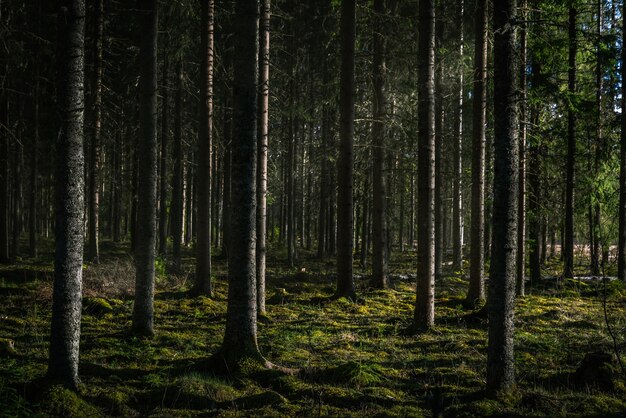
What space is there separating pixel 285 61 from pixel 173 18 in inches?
345

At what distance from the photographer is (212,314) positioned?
Answer: 39.3 feet

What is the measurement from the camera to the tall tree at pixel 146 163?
912 cm

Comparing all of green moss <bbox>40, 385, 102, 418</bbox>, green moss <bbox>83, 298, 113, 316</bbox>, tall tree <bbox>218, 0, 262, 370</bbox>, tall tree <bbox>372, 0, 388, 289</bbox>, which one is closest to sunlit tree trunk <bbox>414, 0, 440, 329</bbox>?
tall tree <bbox>372, 0, 388, 289</bbox>

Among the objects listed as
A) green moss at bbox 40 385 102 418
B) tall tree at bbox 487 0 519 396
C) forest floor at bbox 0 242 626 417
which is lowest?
forest floor at bbox 0 242 626 417

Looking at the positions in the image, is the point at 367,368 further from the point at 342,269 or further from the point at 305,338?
the point at 342,269

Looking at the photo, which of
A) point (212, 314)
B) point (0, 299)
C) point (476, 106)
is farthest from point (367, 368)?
point (0, 299)

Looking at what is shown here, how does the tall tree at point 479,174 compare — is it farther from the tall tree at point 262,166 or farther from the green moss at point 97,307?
the green moss at point 97,307

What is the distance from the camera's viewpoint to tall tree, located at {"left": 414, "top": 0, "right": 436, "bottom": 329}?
408 inches

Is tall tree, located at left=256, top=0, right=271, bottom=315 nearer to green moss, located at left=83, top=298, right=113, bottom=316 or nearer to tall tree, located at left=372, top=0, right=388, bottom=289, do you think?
green moss, located at left=83, top=298, right=113, bottom=316

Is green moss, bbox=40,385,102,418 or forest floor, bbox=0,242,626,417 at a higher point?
green moss, bbox=40,385,102,418

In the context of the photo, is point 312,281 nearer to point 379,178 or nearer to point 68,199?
point 379,178

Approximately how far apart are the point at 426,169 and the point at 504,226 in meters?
4.35

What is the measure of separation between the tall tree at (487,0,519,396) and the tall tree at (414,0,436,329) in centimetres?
412

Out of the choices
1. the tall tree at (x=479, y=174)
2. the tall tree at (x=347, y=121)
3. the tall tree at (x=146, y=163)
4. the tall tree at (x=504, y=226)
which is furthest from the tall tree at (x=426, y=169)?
the tall tree at (x=146, y=163)
